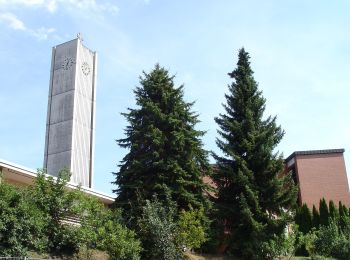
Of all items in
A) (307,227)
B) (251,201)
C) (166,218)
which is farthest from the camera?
(307,227)

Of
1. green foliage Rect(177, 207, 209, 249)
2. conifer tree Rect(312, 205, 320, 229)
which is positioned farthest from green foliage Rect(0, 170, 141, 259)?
conifer tree Rect(312, 205, 320, 229)

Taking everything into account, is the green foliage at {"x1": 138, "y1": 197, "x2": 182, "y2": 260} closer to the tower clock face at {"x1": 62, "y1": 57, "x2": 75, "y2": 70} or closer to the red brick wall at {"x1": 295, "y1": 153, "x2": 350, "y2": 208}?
the red brick wall at {"x1": 295, "y1": 153, "x2": 350, "y2": 208}

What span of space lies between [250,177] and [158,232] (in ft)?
23.9

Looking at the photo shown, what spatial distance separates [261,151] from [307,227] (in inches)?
392

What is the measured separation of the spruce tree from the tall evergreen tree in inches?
64.4

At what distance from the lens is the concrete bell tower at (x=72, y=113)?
171 ft

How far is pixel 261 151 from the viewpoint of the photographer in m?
25.4

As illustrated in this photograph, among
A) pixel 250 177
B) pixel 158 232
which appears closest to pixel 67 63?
pixel 250 177

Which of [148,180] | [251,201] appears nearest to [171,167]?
[148,180]

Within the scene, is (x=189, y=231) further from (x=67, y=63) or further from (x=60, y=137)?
(x=67, y=63)

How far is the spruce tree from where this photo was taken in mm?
→ 23844

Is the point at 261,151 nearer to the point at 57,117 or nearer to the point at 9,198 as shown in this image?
the point at 9,198

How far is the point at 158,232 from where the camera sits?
768 inches

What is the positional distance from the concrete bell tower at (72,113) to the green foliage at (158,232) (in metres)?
31.1
